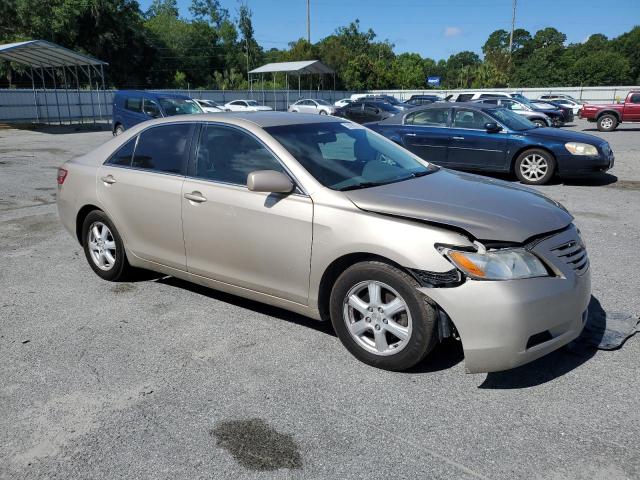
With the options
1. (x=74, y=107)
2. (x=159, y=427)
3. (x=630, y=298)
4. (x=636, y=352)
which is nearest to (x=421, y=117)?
(x=630, y=298)

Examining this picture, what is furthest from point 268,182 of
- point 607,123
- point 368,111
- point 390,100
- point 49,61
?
point 390,100

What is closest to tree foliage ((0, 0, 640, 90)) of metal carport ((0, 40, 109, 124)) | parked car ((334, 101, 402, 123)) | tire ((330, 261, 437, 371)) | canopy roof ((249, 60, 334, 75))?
canopy roof ((249, 60, 334, 75))

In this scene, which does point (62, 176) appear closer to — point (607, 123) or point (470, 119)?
point (470, 119)

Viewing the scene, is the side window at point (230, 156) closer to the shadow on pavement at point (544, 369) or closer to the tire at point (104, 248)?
the tire at point (104, 248)

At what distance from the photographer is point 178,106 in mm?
18016

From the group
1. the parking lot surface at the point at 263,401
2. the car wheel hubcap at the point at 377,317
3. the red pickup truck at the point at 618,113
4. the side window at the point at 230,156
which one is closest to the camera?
the parking lot surface at the point at 263,401

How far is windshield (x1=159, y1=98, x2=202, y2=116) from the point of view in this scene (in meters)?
17.8

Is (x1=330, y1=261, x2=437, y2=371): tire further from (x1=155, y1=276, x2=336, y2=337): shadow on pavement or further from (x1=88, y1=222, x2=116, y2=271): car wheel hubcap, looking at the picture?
(x1=88, y1=222, x2=116, y2=271): car wheel hubcap

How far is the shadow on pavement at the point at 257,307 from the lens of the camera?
414 centimetres

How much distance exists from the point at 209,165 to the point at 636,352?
334 centimetres

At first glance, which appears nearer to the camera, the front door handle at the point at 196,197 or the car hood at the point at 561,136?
the front door handle at the point at 196,197

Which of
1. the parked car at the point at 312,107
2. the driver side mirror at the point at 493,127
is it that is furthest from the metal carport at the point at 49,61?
the driver side mirror at the point at 493,127

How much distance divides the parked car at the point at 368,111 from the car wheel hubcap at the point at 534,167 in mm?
15023

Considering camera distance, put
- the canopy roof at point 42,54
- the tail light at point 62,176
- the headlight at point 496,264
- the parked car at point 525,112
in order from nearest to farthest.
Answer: the headlight at point 496,264, the tail light at point 62,176, the parked car at point 525,112, the canopy roof at point 42,54
